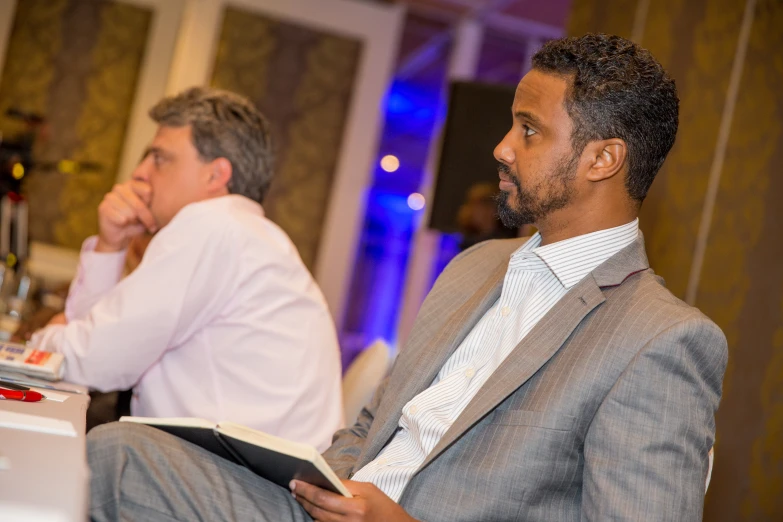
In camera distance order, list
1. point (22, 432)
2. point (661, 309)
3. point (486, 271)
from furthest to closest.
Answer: point (486, 271), point (661, 309), point (22, 432)

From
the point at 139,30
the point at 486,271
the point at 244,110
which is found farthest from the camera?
the point at 139,30

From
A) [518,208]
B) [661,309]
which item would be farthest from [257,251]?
[661,309]

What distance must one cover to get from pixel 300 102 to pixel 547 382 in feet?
17.8

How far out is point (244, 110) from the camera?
2.60 meters

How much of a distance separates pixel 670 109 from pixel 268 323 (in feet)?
3.62

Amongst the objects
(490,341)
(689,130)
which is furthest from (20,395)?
(689,130)

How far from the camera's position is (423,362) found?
5.44ft

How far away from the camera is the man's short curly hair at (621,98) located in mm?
1635

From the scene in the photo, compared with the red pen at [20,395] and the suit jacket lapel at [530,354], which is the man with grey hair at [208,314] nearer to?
the red pen at [20,395]

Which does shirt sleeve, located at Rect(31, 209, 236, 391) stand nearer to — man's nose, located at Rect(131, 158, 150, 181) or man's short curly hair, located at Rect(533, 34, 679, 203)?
man's nose, located at Rect(131, 158, 150, 181)

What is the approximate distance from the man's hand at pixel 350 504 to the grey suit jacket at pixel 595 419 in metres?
0.08

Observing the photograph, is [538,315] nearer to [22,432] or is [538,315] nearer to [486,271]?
[486,271]

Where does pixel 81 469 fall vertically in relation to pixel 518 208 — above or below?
below

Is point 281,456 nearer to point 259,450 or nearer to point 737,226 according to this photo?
point 259,450
